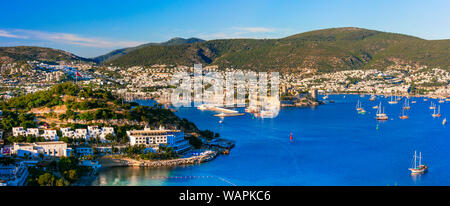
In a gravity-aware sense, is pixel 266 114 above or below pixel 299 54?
below

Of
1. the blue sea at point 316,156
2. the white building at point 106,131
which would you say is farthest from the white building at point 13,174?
the white building at point 106,131

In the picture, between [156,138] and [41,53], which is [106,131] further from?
[41,53]

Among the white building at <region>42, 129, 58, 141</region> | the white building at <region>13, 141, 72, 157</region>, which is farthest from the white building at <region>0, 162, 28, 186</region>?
the white building at <region>42, 129, 58, 141</region>

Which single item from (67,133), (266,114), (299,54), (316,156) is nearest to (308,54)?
(299,54)

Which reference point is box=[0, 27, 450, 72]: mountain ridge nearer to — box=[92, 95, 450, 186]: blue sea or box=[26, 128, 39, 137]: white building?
box=[92, 95, 450, 186]: blue sea

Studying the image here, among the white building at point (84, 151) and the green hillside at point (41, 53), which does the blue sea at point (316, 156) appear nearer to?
the white building at point (84, 151)
